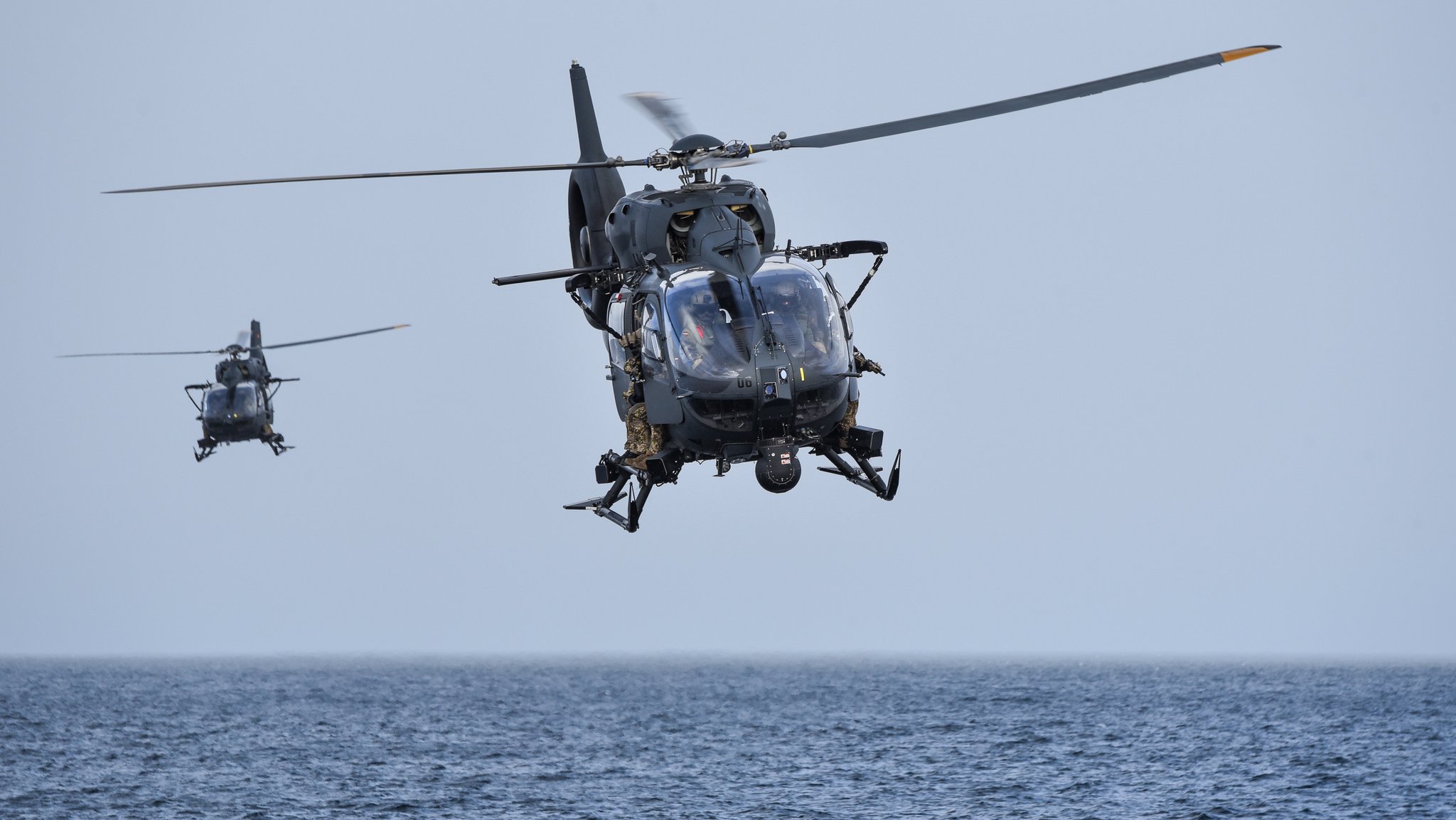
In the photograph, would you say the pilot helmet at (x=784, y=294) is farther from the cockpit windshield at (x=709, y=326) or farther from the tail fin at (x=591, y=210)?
the tail fin at (x=591, y=210)

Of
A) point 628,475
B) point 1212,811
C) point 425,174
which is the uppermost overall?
point 425,174

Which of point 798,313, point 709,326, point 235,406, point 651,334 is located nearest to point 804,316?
point 798,313

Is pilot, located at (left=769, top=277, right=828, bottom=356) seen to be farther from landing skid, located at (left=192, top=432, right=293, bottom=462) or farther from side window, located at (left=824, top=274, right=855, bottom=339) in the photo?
landing skid, located at (left=192, top=432, right=293, bottom=462)

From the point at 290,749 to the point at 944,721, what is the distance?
45.0m

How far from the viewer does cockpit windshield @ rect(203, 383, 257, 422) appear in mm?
58188

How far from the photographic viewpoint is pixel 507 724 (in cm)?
11594

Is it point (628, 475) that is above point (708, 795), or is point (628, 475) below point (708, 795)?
above

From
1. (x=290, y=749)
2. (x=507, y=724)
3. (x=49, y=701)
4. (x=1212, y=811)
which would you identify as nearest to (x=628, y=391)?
(x=1212, y=811)

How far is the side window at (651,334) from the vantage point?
22188 mm

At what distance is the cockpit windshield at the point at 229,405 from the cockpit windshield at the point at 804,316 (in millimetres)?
40061

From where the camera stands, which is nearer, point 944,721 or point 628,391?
point 628,391

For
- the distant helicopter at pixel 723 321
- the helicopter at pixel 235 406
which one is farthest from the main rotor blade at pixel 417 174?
the helicopter at pixel 235 406

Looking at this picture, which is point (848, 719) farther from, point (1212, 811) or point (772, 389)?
point (772, 389)

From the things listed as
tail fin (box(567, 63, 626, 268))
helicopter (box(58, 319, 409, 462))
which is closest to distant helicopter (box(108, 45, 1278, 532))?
tail fin (box(567, 63, 626, 268))
